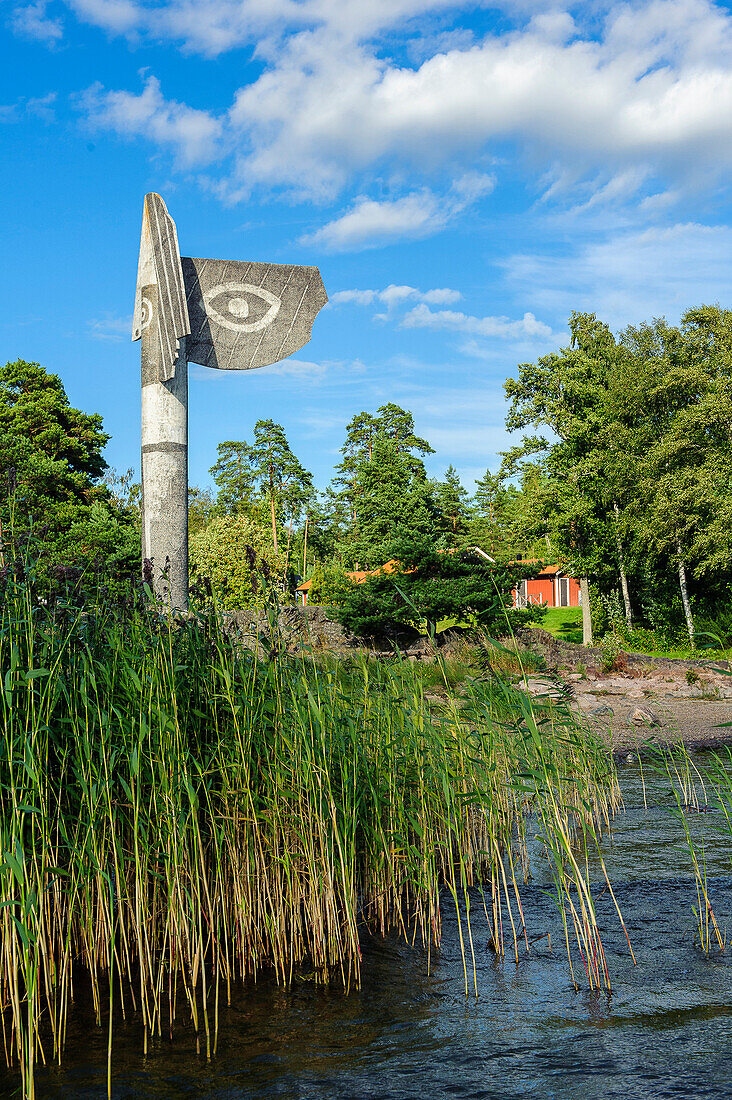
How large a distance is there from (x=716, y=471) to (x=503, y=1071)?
23808 millimetres

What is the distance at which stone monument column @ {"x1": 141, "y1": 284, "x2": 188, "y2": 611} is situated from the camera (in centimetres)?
703

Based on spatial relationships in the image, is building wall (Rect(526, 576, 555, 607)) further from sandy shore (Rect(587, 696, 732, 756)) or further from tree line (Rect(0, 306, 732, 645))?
sandy shore (Rect(587, 696, 732, 756))

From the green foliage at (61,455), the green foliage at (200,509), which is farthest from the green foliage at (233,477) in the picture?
the green foliage at (61,455)

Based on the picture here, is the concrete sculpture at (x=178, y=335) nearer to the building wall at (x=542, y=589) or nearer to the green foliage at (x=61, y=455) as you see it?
the green foliage at (x=61, y=455)

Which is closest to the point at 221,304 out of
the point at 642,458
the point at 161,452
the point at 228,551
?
the point at 161,452

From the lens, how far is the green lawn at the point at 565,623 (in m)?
33.1

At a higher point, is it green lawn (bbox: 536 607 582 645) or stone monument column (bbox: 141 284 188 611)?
stone monument column (bbox: 141 284 188 611)

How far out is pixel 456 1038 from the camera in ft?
10.9

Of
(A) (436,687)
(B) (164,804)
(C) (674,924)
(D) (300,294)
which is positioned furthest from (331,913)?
(A) (436,687)

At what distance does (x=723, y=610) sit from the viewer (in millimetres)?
26641

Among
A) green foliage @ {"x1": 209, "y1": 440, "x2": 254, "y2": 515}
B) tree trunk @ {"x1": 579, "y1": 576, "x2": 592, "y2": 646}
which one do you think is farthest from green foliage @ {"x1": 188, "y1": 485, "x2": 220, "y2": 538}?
tree trunk @ {"x1": 579, "y1": 576, "x2": 592, "y2": 646}

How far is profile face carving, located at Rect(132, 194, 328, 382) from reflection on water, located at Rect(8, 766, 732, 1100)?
5094 millimetres

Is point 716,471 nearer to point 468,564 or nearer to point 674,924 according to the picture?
point 468,564

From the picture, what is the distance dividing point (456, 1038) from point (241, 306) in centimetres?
647
